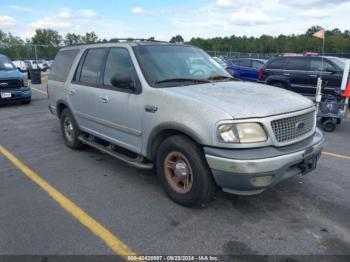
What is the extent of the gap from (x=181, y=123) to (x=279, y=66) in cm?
917

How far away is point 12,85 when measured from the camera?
11.4m

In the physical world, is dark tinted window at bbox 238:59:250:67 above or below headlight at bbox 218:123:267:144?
above

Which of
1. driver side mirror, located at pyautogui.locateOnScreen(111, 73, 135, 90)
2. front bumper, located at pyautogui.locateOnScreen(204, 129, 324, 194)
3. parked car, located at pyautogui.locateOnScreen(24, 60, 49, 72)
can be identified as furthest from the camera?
parked car, located at pyautogui.locateOnScreen(24, 60, 49, 72)

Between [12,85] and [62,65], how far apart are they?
6.29 meters

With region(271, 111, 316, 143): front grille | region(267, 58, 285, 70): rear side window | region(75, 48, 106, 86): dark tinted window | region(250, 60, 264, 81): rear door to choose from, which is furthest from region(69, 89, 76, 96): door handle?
region(250, 60, 264, 81): rear door

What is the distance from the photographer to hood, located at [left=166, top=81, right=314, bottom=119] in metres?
3.30

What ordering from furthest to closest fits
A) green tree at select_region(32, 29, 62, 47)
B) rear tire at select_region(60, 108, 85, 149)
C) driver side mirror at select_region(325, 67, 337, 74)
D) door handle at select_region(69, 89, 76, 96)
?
1. green tree at select_region(32, 29, 62, 47)
2. driver side mirror at select_region(325, 67, 337, 74)
3. rear tire at select_region(60, 108, 85, 149)
4. door handle at select_region(69, 89, 76, 96)

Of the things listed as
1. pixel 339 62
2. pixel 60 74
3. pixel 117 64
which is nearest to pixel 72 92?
pixel 60 74

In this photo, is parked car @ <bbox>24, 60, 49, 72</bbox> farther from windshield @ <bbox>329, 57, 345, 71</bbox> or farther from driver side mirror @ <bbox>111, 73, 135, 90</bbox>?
driver side mirror @ <bbox>111, 73, 135, 90</bbox>

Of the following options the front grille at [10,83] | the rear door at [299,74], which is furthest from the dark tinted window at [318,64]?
the front grille at [10,83]

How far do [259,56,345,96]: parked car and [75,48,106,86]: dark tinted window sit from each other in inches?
308

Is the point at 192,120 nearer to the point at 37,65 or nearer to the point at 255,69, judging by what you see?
the point at 255,69

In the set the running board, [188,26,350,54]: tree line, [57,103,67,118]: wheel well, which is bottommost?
the running board

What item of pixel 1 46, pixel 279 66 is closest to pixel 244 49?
pixel 1 46
